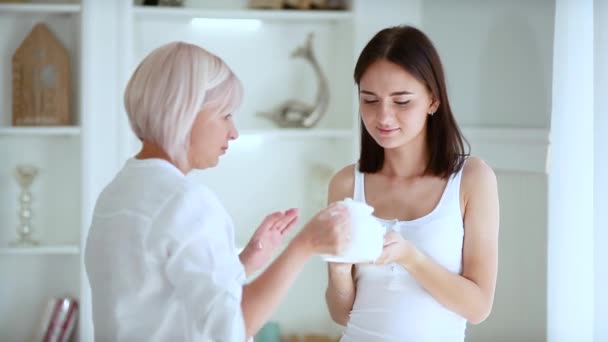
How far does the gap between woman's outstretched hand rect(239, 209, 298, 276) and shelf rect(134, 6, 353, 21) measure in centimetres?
220

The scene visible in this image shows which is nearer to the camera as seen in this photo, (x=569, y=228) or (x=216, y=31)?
(x=569, y=228)

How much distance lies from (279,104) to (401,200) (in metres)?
2.18

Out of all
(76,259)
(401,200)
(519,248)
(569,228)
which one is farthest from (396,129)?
(76,259)

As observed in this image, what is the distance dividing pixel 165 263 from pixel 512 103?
2.27m

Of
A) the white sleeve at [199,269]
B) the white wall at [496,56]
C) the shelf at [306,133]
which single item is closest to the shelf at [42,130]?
the shelf at [306,133]

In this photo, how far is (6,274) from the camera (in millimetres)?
3805

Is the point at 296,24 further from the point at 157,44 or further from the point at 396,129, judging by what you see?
the point at 396,129

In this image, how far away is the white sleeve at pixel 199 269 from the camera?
53.8 inches

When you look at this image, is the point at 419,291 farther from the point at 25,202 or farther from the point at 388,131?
the point at 25,202

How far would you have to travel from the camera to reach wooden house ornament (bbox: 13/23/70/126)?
3666 millimetres

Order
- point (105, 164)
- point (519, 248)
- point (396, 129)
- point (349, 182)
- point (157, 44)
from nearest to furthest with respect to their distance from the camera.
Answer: point (396, 129), point (349, 182), point (519, 248), point (105, 164), point (157, 44)

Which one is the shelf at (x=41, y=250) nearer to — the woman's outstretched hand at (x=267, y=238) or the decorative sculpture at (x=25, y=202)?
the decorative sculpture at (x=25, y=202)

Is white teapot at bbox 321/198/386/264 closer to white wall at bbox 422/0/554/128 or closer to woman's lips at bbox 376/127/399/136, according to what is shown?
woman's lips at bbox 376/127/399/136

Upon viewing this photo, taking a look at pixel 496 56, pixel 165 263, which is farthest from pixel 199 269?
pixel 496 56
